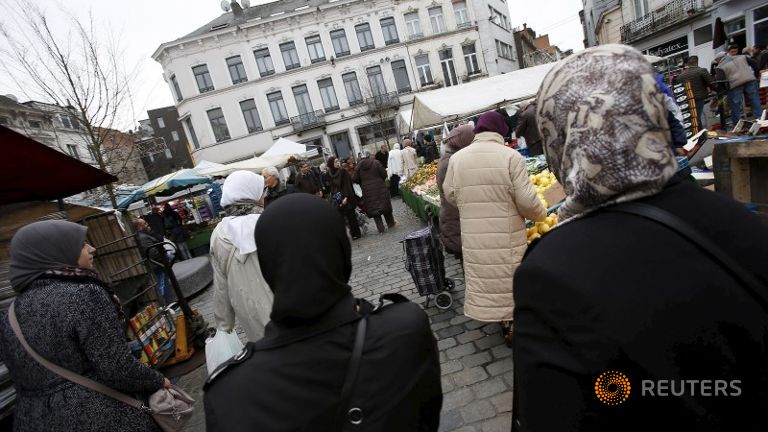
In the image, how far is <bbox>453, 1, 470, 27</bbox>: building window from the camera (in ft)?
105

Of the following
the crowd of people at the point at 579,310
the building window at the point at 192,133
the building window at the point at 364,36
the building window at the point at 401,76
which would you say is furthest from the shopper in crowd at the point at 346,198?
the building window at the point at 192,133

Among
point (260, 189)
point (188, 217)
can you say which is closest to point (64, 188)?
point (260, 189)

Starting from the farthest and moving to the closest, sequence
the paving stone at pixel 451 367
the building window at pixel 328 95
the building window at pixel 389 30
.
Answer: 1. the building window at pixel 328 95
2. the building window at pixel 389 30
3. the paving stone at pixel 451 367

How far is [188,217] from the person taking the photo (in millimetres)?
15844

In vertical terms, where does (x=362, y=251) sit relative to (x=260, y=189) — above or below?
below

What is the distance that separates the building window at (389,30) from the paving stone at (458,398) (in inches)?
1284

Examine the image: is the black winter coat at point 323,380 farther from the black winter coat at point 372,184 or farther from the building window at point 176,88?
the building window at point 176,88

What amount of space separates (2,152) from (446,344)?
4.09 m

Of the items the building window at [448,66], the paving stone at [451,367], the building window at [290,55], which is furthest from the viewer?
the building window at [448,66]

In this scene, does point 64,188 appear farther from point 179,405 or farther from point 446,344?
point 446,344

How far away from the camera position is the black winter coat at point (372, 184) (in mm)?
8812

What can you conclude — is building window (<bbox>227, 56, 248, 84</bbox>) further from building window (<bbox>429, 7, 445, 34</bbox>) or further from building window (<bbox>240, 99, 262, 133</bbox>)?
building window (<bbox>429, 7, 445, 34</bbox>)

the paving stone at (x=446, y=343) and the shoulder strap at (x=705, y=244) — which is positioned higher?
the shoulder strap at (x=705, y=244)

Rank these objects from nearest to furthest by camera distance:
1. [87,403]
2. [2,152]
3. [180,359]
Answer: [87,403] < [2,152] < [180,359]
